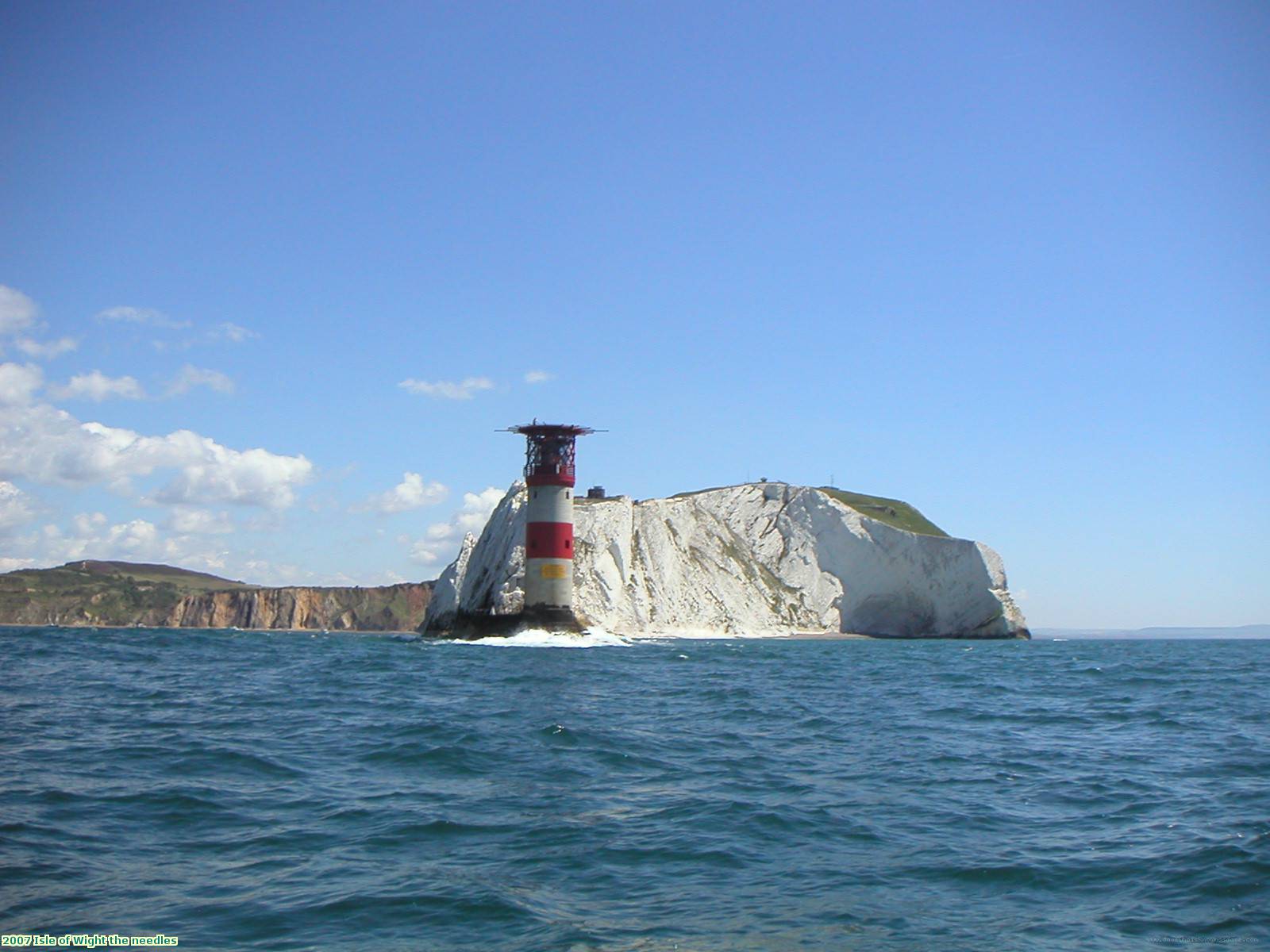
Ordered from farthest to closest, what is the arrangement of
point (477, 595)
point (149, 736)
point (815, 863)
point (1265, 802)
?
point (477, 595)
point (149, 736)
point (1265, 802)
point (815, 863)

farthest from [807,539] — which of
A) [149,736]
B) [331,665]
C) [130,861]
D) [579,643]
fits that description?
[130,861]

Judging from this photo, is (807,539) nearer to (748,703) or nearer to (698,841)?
(748,703)

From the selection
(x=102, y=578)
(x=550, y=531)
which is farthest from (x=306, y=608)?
(x=550, y=531)

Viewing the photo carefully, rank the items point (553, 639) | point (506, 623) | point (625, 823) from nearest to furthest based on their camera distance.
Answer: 1. point (625, 823)
2. point (553, 639)
3. point (506, 623)

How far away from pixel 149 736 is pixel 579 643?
42.0 m

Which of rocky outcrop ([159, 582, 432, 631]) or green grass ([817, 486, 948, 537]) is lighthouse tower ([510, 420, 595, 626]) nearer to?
green grass ([817, 486, 948, 537])

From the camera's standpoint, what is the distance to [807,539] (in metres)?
100

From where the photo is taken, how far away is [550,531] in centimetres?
6194

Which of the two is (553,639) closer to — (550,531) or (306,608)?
(550,531)

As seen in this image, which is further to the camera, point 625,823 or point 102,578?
point 102,578

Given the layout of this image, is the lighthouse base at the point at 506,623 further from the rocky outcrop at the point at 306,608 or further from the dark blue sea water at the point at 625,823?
the rocky outcrop at the point at 306,608

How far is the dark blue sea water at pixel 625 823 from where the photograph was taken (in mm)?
8234

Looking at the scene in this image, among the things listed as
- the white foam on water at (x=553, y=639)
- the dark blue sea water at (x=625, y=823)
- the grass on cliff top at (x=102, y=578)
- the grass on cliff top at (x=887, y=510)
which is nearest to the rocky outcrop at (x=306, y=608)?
the grass on cliff top at (x=102, y=578)

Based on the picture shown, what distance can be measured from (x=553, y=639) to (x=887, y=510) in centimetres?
6251
